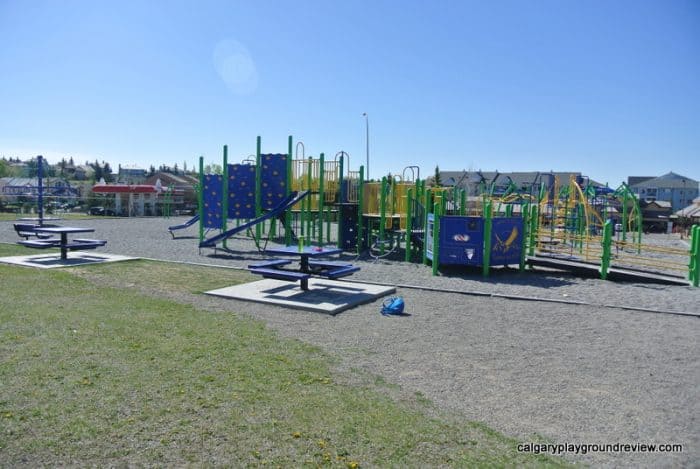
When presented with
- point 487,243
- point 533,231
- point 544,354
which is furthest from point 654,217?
point 544,354

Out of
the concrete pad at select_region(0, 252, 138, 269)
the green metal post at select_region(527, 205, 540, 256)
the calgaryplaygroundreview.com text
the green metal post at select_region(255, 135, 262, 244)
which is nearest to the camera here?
the calgaryplaygroundreview.com text

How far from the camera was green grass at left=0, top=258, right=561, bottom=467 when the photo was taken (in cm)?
362

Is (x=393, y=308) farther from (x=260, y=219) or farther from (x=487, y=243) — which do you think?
(x=260, y=219)

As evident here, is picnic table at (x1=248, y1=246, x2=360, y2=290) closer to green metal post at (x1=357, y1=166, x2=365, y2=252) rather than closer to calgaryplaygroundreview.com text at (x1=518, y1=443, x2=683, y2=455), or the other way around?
calgaryplaygroundreview.com text at (x1=518, y1=443, x2=683, y2=455)

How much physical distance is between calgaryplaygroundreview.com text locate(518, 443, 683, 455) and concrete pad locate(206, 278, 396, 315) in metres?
4.62

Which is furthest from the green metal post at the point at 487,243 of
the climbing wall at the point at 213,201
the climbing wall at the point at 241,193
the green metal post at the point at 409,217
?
the climbing wall at the point at 213,201

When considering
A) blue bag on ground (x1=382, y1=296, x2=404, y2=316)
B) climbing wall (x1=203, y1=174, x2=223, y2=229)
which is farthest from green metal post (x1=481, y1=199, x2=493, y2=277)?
climbing wall (x1=203, y1=174, x2=223, y2=229)

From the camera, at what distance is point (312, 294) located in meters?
9.57

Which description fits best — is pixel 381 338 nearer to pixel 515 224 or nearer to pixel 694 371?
pixel 694 371

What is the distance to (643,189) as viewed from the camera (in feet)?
317

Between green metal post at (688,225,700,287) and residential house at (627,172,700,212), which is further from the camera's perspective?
residential house at (627,172,700,212)

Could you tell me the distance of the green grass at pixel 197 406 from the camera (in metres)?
3.62

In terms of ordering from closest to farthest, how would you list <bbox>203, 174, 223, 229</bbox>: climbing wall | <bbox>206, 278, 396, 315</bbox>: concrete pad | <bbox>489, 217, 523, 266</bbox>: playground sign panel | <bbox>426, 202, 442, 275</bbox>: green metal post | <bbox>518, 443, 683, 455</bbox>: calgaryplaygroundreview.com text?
<bbox>518, 443, 683, 455</bbox>: calgaryplaygroundreview.com text
<bbox>206, 278, 396, 315</bbox>: concrete pad
<bbox>426, 202, 442, 275</bbox>: green metal post
<bbox>489, 217, 523, 266</bbox>: playground sign panel
<bbox>203, 174, 223, 229</bbox>: climbing wall

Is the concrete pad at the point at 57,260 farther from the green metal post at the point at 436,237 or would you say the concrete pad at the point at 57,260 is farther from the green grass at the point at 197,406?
the green metal post at the point at 436,237
